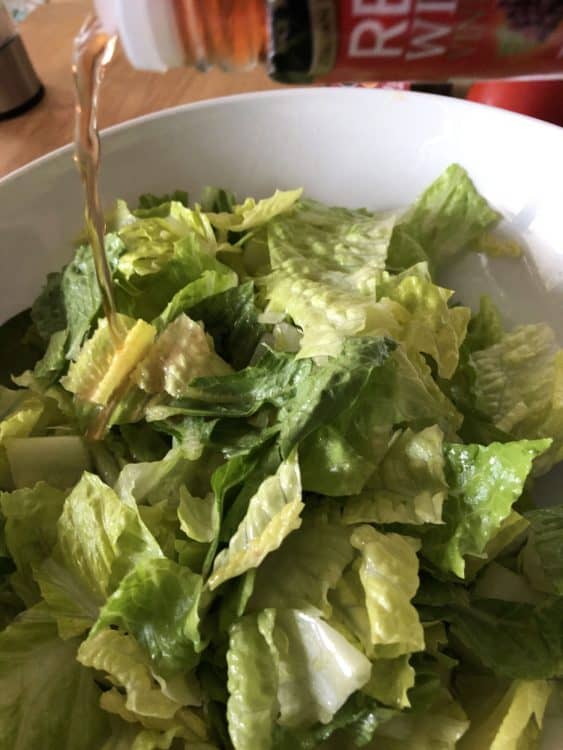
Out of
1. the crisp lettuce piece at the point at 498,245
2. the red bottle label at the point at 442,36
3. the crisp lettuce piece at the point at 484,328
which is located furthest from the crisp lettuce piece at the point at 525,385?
the red bottle label at the point at 442,36

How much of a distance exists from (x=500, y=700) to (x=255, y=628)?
279 millimetres

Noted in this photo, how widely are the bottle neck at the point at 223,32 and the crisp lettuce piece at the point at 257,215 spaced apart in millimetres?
540

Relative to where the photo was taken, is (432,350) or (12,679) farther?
(432,350)

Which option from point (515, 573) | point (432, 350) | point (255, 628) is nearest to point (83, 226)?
point (432, 350)

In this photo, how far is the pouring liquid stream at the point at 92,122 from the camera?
0.66 m

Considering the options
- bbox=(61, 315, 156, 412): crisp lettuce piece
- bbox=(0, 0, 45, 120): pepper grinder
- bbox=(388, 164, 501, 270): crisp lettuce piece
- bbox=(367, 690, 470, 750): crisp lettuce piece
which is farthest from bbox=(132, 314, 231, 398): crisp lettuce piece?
bbox=(0, 0, 45, 120): pepper grinder

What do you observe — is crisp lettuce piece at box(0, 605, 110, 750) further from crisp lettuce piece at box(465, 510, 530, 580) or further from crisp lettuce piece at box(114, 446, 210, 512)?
crisp lettuce piece at box(465, 510, 530, 580)

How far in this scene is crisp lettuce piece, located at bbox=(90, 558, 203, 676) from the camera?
77cm

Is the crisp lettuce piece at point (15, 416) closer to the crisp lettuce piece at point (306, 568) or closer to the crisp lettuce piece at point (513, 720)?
the crisp lettuce piece at point (306, 568)

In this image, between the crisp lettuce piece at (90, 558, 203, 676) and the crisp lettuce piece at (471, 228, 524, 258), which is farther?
the crisp lettuce piece at (471, 228, 524, 258)

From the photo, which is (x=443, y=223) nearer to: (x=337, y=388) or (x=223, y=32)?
(x=337, y=388)

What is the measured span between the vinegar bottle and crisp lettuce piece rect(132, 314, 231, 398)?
414 mm

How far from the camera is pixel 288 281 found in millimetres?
Answer: 1028

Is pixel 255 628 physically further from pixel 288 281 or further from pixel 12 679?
pixel 288 281
